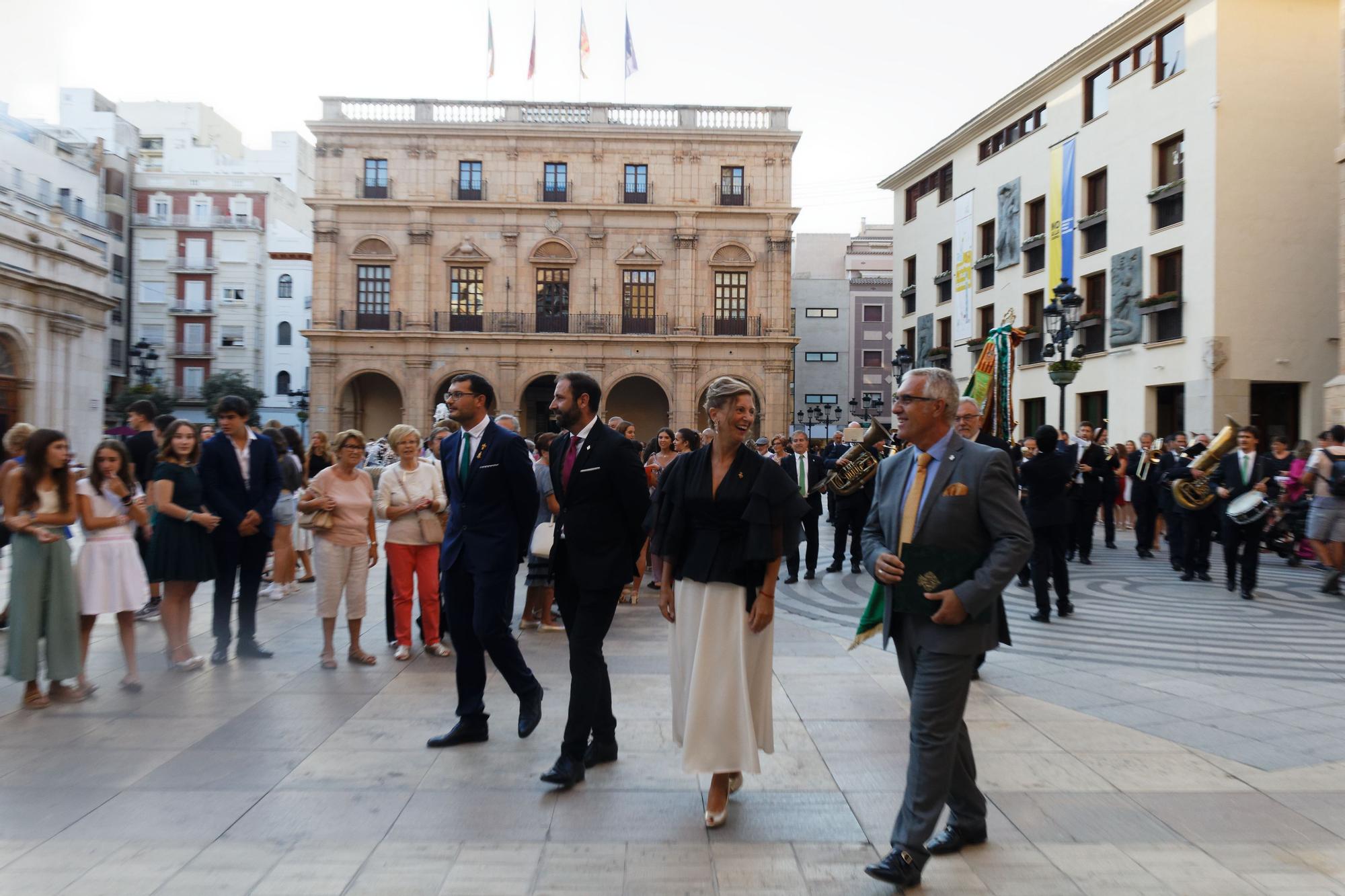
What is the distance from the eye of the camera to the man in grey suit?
3531 millimetres

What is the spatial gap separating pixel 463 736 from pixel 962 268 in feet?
108

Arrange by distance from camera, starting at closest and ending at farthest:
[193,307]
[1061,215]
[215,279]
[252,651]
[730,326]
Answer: [252,651] < [1061,215] < [730,326] < [193,307] < [215,279]

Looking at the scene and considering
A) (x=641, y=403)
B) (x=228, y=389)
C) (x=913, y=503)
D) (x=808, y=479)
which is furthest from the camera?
(x=228, y=389)

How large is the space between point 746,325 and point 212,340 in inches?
1340

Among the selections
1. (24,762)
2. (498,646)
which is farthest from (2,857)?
(498,646)

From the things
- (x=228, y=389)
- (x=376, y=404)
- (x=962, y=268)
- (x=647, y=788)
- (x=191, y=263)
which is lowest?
(x=647, y=788)

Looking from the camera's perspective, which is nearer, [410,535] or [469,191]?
[410,535]

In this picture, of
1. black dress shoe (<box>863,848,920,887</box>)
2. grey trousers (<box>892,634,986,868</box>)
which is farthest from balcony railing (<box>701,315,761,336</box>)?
black dress shoe (<box>863,848,920,887</box>)

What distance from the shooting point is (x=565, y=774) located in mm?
4523

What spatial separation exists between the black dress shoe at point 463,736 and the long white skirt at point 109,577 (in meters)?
2.76

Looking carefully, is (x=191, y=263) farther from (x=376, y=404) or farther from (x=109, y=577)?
(x=109, y=577)

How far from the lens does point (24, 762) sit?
486 centimetres

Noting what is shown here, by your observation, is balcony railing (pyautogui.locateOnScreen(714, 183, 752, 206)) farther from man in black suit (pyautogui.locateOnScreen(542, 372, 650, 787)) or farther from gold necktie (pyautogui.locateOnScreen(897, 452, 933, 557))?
gold necktie (pyautogui.locateOnScreen(897, 452, 933, 557))

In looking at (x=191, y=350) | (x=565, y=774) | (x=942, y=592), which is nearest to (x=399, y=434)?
(x=565, y=774)
